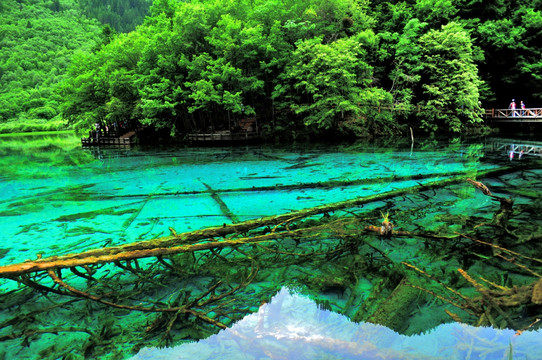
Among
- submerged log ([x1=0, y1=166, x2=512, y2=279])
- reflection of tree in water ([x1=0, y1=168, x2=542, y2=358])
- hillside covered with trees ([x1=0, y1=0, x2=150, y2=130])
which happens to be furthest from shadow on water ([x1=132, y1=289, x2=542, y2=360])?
hillside covered with trees ([x1=0, y1=0, x2=150, y2=130])

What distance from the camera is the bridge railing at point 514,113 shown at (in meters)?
23.7

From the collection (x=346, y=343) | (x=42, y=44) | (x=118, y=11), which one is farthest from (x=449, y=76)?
(x=118, y=11)

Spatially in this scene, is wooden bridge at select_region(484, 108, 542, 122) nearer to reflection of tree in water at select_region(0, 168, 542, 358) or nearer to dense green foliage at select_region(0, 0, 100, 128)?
reflection of tree in water at select_region(0, 168, 542, 358)

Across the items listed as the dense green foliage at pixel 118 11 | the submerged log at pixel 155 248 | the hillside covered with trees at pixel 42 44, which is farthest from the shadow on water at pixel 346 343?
the dense green foliage at pixel 118 11

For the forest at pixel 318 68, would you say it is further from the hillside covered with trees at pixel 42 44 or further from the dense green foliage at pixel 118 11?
the dense green foliage at pixel 118 11

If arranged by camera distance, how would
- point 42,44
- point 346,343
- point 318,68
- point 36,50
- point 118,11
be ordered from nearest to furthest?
point 346,343
point 318,68
point 36,50
point 42,44
point 118,11

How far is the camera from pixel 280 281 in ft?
13.2

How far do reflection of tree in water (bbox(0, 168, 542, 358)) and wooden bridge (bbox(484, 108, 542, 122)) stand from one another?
24.4m

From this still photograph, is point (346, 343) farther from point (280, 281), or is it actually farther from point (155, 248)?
point (155, 248)

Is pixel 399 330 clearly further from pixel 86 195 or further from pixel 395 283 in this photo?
pixel 86 195

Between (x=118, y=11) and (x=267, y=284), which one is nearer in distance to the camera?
(x=267, y=284)

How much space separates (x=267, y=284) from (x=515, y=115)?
98.6 ft

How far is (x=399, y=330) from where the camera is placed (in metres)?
2.97

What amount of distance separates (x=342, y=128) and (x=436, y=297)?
71.8 feet
